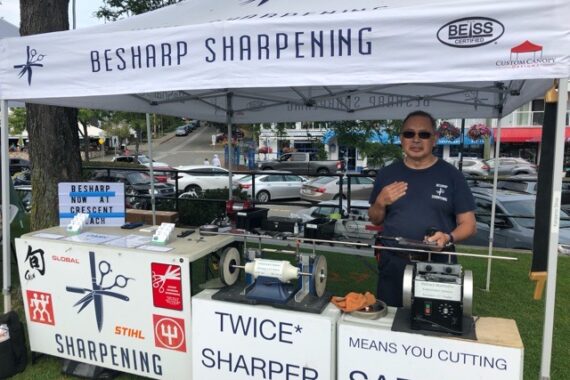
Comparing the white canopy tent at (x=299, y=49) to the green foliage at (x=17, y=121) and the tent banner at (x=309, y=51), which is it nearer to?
the tent banner at (x=309, y=51)

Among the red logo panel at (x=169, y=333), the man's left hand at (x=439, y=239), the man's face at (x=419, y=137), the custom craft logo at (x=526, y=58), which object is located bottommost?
the red logo panel at (x=169, y=333)

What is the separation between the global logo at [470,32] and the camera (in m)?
1.92

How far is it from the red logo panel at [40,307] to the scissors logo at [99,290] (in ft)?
0.81

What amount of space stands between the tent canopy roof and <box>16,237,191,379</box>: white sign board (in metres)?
1.03

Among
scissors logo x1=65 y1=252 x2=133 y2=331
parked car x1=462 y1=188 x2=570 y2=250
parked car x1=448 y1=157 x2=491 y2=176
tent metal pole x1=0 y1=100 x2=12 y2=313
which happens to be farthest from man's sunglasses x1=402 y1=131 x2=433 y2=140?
parked car x1=448 y1=157 x2=491 y2=176

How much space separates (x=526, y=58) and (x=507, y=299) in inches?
129

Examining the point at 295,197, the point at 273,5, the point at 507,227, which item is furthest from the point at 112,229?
the point at 295,197

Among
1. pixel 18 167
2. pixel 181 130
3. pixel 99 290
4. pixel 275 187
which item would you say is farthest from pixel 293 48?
pixel 181 130

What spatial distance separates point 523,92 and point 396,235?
2.18m

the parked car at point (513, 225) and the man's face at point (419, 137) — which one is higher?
the man's face at point (419, 137)

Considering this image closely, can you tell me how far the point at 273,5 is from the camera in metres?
2.68

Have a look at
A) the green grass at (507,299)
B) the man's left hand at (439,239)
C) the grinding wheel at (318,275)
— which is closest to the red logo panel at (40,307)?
the green grass at (507,299)

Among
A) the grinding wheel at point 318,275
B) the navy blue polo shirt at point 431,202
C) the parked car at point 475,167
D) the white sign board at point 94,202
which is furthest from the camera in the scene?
the parked car at point 475,167

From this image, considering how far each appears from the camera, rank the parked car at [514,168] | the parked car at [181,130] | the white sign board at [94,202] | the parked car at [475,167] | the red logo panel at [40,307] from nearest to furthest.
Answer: the red logo panel at [40,307] → the white sign board at [94,202] → the parked car at [514,168] → the parked car at [475,167] → the parked car at [181,130]
